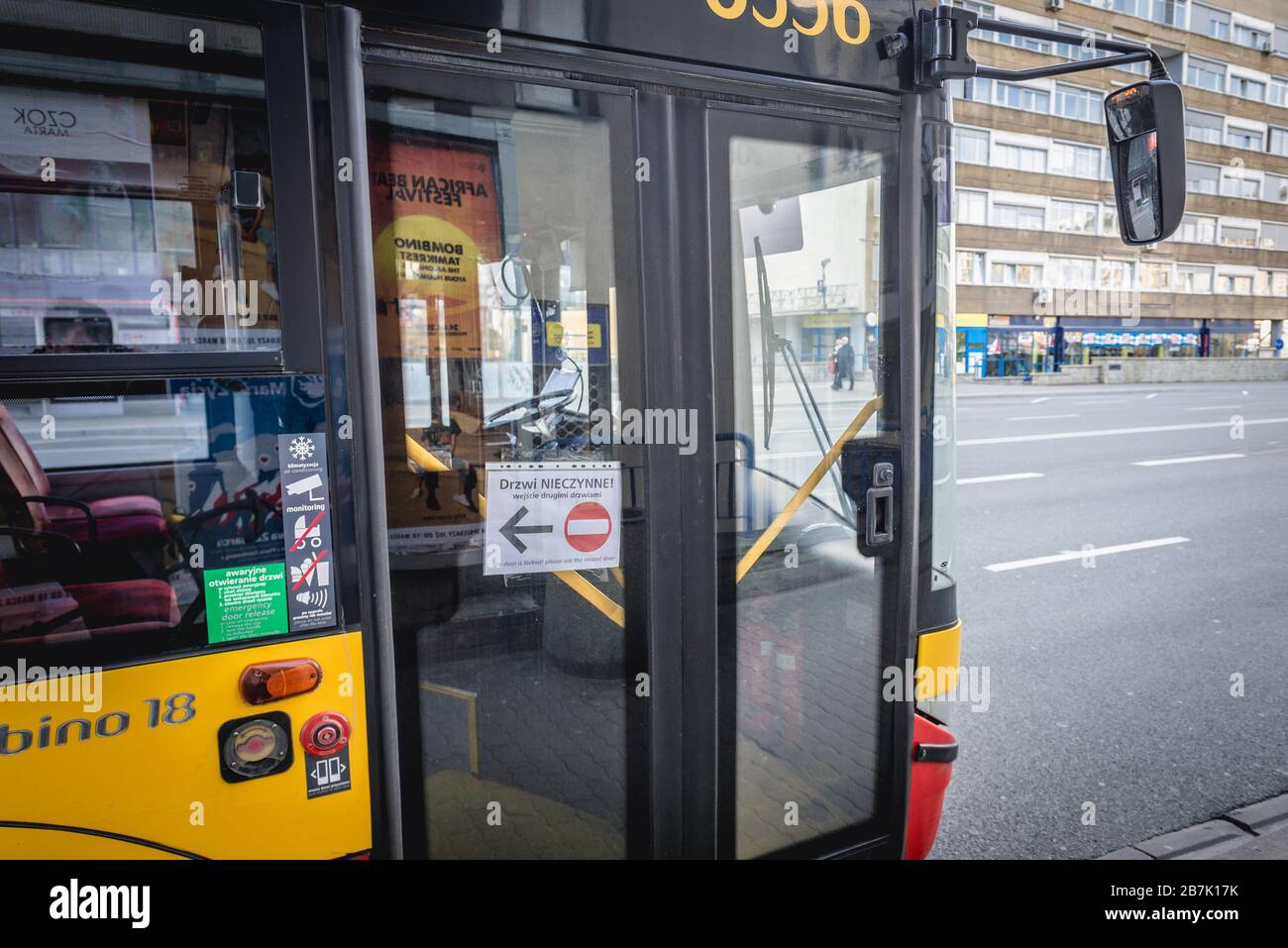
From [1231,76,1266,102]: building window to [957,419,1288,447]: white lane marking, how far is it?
36.1 metres

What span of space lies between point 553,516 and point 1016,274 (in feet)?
137

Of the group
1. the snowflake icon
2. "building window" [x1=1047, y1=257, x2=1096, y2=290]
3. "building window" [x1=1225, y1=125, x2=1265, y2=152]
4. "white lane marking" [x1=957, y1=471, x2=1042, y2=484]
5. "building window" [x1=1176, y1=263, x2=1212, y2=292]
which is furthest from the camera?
"building window" [x1=1225, y1=125, x2=1265, y2=152]

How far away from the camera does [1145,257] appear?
42.2 m

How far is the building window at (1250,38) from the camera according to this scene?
43.5 metres

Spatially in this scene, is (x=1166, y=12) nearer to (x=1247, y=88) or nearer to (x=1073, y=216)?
(x=1247, y=88)

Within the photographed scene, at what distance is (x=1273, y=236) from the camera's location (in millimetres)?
47438

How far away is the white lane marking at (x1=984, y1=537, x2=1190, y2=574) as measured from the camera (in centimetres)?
739

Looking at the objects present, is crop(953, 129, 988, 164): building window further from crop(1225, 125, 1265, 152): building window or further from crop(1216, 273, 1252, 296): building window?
crop(1216, 273, 1252, 296): building window

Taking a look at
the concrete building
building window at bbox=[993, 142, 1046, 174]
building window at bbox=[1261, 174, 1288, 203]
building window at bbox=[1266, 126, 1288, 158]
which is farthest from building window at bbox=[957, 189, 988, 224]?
building window at bbox=[1266, 126, 1288, 158]

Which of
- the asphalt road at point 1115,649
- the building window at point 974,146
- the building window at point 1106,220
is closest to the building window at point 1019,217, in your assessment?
the building window at point 974,146

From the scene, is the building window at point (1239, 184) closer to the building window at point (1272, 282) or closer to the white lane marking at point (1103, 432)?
the building window at point (1272, 282)
